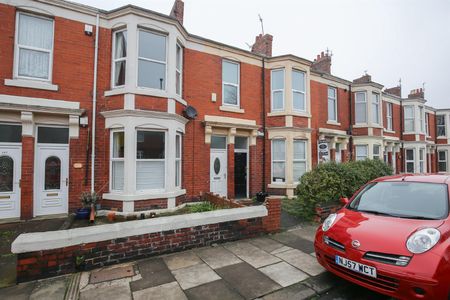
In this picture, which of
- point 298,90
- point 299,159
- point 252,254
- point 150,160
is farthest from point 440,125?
point 150,160

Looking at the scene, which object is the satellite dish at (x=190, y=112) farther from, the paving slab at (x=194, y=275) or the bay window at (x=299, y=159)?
the paving slab at (x=194, y=275)

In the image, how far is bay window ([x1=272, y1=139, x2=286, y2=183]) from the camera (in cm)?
1065

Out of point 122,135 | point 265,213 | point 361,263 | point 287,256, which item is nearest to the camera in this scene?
point 361,263

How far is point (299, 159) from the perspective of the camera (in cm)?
1102

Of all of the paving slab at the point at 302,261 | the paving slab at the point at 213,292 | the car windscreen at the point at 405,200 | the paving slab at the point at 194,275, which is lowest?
the paving slab at the point at 302,261

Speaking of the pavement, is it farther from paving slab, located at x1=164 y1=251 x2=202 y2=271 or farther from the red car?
the red car

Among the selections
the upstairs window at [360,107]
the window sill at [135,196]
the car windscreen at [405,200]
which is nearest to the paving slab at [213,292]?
the car windscreen at [405,200]

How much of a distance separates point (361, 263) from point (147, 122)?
661 centimetres

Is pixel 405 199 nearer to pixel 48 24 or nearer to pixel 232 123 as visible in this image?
pixel 232 123

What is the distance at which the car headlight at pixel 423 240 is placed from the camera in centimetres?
260

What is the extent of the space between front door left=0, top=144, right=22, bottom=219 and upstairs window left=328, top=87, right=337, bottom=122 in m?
14.2

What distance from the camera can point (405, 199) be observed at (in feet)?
11.6

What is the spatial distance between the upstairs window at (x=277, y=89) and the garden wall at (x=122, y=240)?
6.87 meters

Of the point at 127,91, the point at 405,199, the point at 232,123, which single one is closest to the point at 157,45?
the point at 127,91
